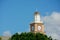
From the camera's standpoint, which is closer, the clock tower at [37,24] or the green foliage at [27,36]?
the green foliage at [27,36]

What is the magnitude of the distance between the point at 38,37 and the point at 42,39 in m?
1.27

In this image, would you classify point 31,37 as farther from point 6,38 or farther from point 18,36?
point 6,38

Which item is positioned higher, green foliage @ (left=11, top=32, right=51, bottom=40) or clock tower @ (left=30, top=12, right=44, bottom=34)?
clock tower @ (left=30, top=12, right=44, bottom=34)

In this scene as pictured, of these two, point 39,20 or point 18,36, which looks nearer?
point 18,36

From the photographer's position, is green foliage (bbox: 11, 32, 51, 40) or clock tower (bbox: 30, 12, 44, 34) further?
clock tower (bbox: 30, 12, 44, 34)

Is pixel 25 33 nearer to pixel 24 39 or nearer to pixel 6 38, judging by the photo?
pixel 24 39

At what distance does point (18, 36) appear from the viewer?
Answer: 7856 centimetres

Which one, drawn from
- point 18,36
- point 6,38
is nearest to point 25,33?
point 18,36

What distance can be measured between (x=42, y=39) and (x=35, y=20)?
1990 cm

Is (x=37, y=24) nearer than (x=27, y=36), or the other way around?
(x=27, y=36)

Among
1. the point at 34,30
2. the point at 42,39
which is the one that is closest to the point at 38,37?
the point at 42,39

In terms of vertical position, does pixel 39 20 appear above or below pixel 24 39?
above

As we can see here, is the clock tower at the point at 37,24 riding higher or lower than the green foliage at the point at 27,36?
higher

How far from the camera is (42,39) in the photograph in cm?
7706
